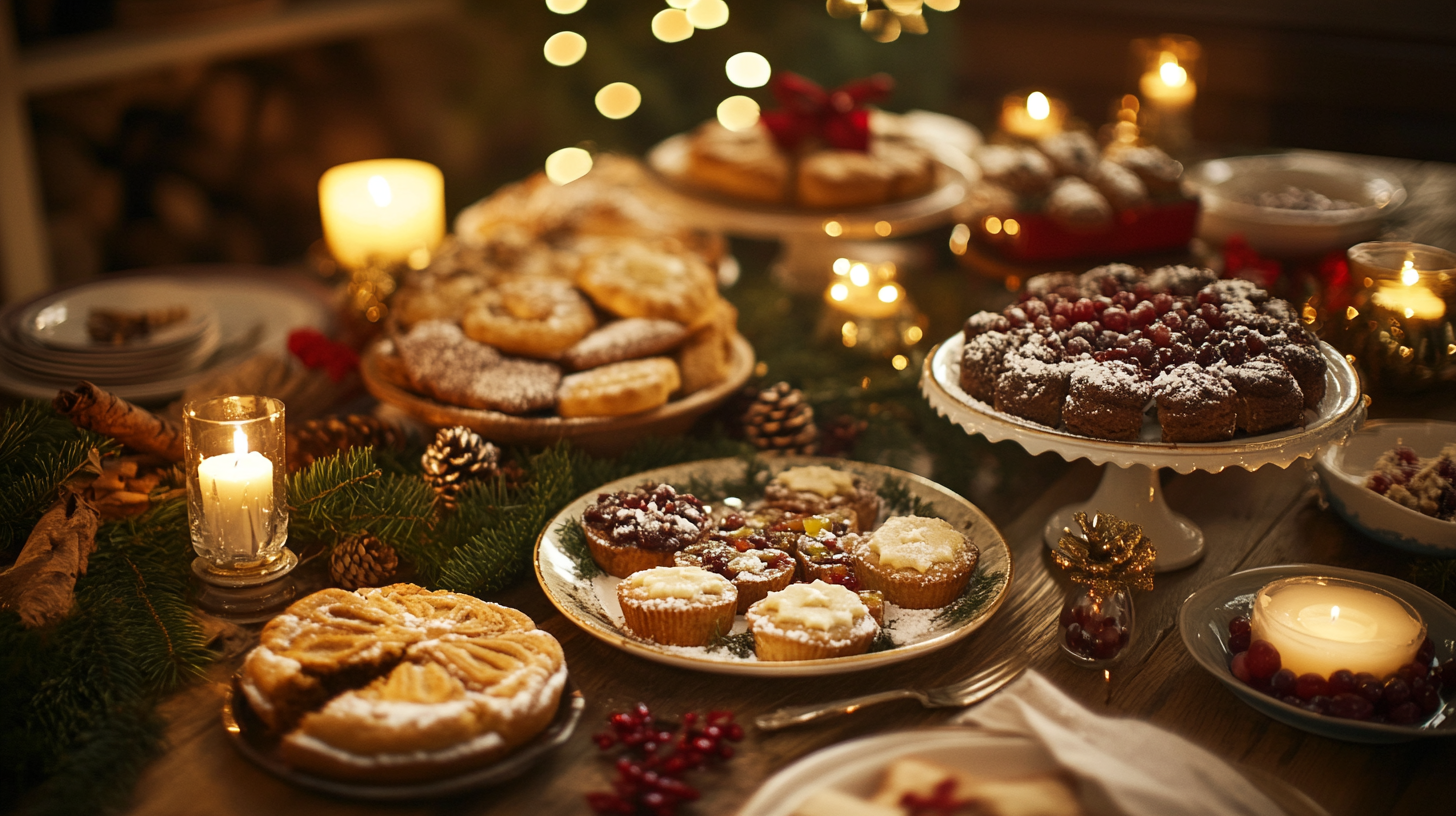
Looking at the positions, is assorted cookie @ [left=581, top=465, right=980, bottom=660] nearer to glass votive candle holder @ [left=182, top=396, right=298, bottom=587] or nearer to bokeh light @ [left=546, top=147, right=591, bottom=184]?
glass votive candle holder @ [left=182, top=396, right=298, bottom=587]

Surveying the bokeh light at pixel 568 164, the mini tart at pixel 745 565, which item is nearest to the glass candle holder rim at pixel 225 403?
the mini tart at pixel 745 565

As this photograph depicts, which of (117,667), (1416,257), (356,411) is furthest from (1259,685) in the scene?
(356,411)

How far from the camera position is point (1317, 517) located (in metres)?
1.90

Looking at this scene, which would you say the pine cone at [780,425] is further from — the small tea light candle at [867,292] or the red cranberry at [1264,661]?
the red cranberry at [1264,661]

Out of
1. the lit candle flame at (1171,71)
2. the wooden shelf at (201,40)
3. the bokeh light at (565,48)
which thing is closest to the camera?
the wooden shelf at (201,40)

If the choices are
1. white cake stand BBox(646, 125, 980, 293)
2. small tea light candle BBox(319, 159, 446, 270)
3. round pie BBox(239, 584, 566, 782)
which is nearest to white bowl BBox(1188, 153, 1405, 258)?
white cake stand BBox(646, 125, 980, 293)

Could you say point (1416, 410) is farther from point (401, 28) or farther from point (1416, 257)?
point (401, 28)

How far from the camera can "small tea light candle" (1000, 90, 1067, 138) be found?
11.4ft

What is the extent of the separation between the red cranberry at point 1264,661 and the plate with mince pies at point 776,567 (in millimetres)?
318

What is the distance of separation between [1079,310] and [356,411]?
56.1 inches

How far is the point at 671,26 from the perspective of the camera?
4.20 m

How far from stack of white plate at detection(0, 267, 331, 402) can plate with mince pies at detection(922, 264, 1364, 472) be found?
4.85 feet

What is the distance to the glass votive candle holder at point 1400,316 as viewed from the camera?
6.98 ft

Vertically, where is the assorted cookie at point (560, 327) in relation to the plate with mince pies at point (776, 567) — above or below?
above
